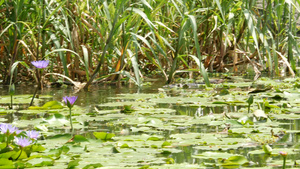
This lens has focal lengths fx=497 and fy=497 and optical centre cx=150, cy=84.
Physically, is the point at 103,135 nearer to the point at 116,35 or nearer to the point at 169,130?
the point at 169,130

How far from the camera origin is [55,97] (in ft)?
10.3

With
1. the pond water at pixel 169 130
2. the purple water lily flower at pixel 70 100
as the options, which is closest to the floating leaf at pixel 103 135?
the pond water at pixel 169 130

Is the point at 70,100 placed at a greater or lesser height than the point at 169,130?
greater

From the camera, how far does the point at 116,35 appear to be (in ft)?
11.2

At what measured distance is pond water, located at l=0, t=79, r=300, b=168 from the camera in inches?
55.1

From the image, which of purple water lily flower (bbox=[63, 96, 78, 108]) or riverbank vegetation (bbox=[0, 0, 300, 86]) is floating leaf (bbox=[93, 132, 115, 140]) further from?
riverbank vegetation (bbox=[0, 0, 300, 86])

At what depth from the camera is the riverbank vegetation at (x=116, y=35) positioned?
320cm

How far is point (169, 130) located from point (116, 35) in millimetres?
1575

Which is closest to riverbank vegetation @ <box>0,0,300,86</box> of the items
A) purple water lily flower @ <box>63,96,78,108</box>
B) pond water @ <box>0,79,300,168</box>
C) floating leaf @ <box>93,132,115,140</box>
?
pond water @ <box>0,79,300,168</box>

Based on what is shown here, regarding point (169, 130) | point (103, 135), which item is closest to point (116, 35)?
point (169, 130)

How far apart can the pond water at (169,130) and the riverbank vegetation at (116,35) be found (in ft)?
1.12

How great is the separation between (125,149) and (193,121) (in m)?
0.58

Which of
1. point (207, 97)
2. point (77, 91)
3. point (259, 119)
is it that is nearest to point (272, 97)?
point (207, 97)

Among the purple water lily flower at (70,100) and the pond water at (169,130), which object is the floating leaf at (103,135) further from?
the purple water lily flower at (70,100)
